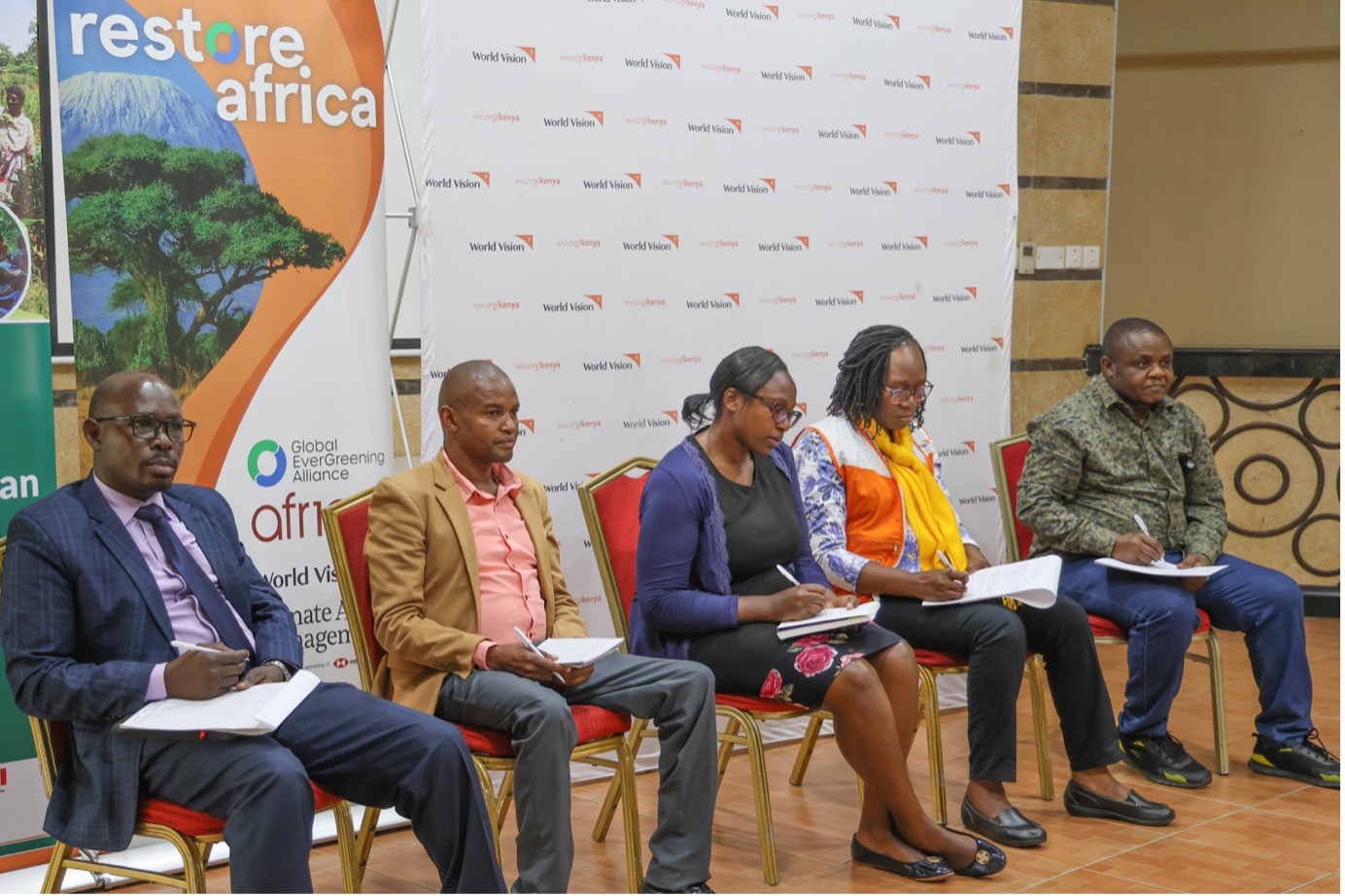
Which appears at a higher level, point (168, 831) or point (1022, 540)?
point (1022, 540)

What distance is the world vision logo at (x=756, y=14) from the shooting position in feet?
14.9

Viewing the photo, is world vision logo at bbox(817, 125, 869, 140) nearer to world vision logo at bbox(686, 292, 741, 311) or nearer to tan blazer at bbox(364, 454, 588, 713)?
world vision logo at bbox(686, 292, 741, 311)

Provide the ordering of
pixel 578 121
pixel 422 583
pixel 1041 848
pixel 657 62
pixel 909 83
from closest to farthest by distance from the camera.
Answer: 1. pixel 422 583
2. pixel 1041 848
3. pixel 578 121
4. pixel 657 62
5. pixel 909 83

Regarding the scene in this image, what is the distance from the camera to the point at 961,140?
199 inches

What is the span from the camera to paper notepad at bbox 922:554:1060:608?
3770 millimetres

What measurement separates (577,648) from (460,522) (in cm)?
37

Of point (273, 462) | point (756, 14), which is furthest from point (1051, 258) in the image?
point (273, 462)

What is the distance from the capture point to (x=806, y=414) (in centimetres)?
471

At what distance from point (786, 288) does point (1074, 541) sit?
1.13 m

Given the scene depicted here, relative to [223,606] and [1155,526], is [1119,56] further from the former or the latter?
[223,606]

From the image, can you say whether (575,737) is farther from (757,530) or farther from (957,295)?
(957,295)

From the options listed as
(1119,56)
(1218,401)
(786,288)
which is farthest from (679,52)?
(1119,56)

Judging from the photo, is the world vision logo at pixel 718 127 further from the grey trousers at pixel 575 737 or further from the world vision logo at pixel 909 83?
the grey trousers at pixel 575 737

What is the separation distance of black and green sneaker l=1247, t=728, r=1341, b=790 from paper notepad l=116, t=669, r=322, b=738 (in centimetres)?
289
